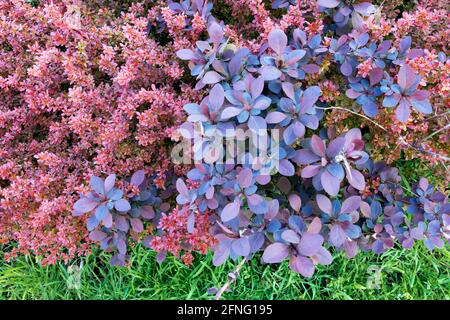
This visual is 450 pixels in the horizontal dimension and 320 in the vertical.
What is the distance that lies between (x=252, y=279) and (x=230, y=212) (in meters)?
0.89

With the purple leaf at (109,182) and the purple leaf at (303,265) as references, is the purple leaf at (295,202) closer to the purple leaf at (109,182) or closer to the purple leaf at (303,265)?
the purple leaf at (303,265)

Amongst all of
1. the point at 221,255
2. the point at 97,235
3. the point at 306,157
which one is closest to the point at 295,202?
the point at 306,157

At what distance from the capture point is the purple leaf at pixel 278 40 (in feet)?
4.56

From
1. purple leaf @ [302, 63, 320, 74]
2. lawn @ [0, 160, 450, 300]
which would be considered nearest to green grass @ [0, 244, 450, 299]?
lawn @ [0, 160, 450, 300]

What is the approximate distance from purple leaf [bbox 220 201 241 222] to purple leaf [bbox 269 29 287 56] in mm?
552

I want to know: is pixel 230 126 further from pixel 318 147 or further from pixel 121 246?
pixel 121 246

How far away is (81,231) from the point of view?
1.85 metres

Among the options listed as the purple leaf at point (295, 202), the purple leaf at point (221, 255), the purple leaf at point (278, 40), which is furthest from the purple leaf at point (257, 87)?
the purple leaf at point (221, 255)

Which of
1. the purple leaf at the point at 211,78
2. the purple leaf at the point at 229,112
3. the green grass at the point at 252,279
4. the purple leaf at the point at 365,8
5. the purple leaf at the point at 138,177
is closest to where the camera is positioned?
the purple leaf at the point at 229,112

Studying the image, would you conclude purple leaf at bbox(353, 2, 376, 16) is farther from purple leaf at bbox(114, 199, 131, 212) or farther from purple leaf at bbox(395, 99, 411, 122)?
purple leaf at bbox(114, 199, 131, 212)

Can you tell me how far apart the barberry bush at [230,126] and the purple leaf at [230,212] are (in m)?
0.02
